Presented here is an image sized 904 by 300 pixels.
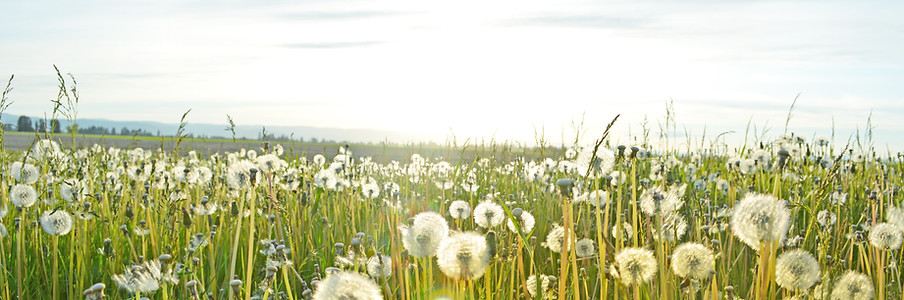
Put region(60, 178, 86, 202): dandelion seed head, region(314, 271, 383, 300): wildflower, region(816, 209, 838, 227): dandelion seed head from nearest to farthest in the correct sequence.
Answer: region(314, 271, 383, 300): wildflower → region(816, 209, 838, 227): dandelion seed head → region(60, 178, 86, 202): dandelion seed head

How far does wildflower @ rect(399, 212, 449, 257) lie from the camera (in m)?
1.62

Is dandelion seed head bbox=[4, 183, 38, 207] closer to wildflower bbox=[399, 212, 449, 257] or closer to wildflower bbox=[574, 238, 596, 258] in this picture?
wildflower bbox=[399, 212, 449, 257]

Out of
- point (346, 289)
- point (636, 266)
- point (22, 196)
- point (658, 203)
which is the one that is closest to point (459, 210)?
point (658, 203)

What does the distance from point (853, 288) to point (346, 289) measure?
1619 millimetres

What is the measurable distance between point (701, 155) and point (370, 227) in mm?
5105

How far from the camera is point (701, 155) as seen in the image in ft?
25.2

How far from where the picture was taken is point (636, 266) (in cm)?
164

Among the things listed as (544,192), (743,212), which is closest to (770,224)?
(743,212)

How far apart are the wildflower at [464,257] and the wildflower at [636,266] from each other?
35cm

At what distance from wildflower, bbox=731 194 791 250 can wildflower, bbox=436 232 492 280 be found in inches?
23.5

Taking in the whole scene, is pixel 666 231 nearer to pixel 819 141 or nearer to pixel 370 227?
pixel 370 227

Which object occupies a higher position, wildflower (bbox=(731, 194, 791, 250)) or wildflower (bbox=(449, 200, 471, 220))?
wildflower (bbox=(731, 194, 791, 250))

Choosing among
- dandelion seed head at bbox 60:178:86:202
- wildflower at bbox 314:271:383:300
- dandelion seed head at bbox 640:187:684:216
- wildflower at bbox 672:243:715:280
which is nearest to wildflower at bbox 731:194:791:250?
wildflower at bbox 672:243:715:280

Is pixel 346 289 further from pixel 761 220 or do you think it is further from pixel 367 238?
pixel 367 238
